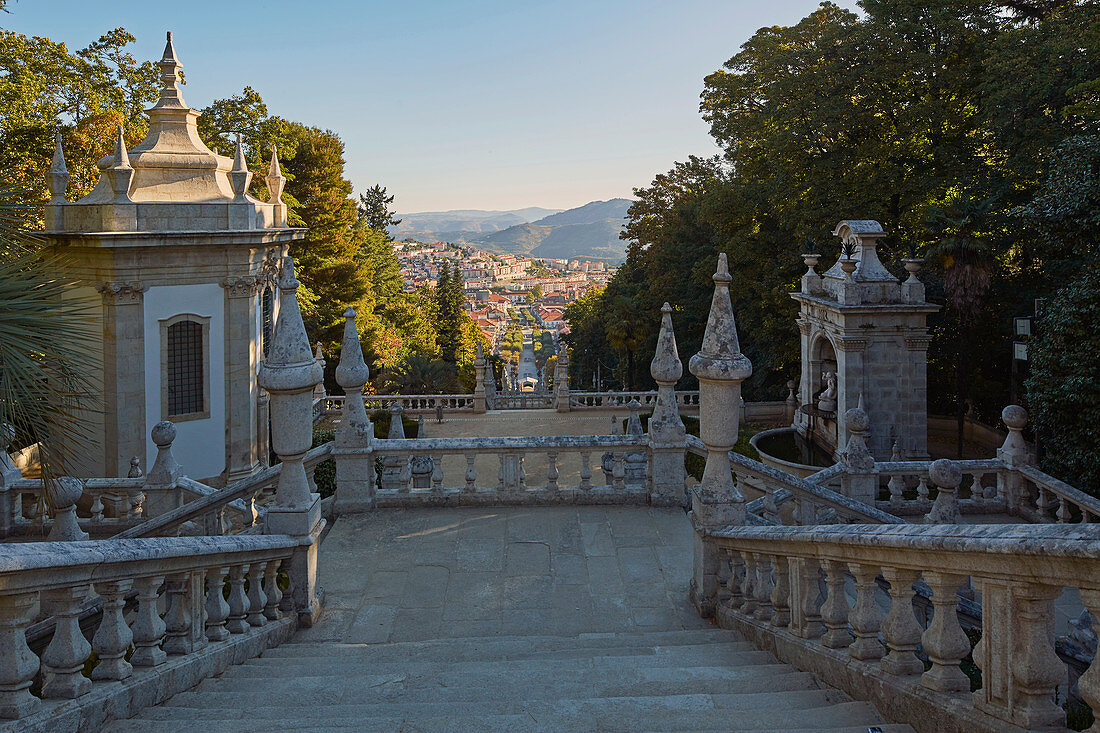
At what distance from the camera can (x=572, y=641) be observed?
722cm

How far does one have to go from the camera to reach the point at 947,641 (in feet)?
13.1

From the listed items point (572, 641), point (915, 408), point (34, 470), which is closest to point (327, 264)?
point (34, 470)

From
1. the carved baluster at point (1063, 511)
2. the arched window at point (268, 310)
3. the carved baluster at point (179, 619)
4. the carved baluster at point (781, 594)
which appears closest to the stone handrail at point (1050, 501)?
the carved baluster at point (1063, 511)

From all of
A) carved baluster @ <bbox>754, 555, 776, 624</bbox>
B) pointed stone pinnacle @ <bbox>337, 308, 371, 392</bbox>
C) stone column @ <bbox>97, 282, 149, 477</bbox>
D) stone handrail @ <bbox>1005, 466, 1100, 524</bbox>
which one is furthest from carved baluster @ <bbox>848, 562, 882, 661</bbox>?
stone column @ <bbox>97, 282, 149, 477</bbox>

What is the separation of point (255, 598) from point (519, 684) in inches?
100

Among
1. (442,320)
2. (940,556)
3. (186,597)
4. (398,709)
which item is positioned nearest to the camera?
(940,556)

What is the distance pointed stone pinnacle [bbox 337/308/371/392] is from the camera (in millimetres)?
10704

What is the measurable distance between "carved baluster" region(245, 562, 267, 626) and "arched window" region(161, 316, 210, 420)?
1565 centimetres

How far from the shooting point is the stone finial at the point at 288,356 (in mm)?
7344

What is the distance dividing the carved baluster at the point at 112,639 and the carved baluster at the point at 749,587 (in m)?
4.57

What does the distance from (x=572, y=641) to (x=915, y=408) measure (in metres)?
16.7

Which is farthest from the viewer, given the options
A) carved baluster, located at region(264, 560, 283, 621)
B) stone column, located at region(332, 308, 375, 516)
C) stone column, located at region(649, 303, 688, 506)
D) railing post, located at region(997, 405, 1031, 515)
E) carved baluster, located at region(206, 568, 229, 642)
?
railing post, located at region(997, 405, 1031, 515)

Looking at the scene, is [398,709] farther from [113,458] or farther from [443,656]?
[113,458]

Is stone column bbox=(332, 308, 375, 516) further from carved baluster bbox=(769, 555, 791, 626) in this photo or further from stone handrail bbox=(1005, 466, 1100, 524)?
stone handrail bbox=(1005, 466, 1100, 524)
